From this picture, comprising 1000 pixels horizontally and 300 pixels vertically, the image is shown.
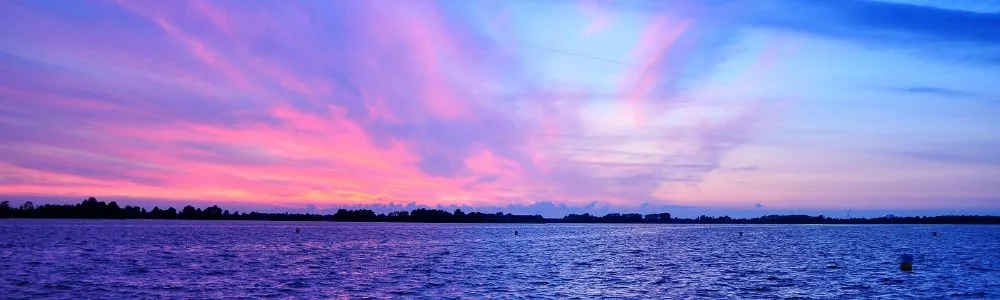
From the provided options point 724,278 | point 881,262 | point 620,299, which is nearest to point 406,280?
point 620,299

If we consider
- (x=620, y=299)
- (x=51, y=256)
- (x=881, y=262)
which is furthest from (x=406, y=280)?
(x=881, y=262)

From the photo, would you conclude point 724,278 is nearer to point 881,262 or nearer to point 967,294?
point 967,294

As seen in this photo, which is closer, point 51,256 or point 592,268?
point 592,268

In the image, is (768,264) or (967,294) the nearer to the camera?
(967,294)

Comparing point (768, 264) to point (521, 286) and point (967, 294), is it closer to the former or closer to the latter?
point (967, 294)

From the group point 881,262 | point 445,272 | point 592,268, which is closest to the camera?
point 445,272

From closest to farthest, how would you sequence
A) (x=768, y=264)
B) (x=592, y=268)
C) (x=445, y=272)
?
(x=445, y=272) < (x=592, y=268) < (x=768, y=264)

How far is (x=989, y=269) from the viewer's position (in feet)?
249

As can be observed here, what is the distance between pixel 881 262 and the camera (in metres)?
86.9

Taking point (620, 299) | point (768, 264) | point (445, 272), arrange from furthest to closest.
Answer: point (768, 264) < point (445, 272) < point (620, 299)

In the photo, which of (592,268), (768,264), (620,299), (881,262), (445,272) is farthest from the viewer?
(881,262)

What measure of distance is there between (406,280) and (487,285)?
710cm

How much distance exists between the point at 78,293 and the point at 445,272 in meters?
27.7

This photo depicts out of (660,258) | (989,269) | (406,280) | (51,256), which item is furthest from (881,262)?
(51,256)
